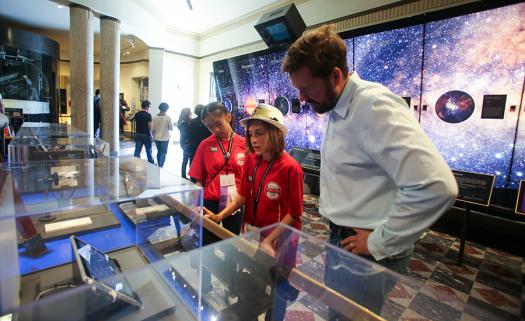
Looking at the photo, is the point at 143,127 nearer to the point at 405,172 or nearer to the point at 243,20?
the point at 243,20

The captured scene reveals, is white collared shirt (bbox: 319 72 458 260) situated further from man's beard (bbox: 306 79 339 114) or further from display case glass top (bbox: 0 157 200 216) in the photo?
display case glass top (bbox: 0 157 200 216)

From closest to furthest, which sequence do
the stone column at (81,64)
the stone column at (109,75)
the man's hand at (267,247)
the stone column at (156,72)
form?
the man's hand at (267,247)
the stone column at (81,64)
the stone column at (109,75)
the stone column at (156,72)

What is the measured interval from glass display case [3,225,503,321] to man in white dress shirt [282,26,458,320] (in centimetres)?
4

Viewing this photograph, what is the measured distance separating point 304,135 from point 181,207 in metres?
4.67

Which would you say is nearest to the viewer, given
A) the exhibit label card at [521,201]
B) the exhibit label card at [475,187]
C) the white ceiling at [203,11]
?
the exhibit label card at [475,187]

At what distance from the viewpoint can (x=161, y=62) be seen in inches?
353

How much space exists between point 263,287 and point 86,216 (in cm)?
90

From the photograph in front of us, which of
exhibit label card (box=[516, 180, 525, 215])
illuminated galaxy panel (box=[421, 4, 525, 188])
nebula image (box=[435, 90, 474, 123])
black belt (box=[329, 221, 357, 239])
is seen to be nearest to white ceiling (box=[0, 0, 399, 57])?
illuminated galaxy panel (box=[421, 4, 525, 188])

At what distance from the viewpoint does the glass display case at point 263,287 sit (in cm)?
76

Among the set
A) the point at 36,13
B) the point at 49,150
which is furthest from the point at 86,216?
the point at 36,13

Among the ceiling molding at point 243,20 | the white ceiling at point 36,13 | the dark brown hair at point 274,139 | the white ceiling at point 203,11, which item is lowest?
the dark brown hair at point 274,139

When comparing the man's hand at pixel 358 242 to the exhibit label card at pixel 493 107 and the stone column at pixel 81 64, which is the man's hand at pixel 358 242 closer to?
the exhibit label card at pixel 493 107

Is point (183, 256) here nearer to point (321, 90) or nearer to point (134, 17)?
point (321, 90)

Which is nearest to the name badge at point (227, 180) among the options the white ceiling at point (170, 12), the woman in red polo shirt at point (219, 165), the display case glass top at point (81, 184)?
the woman in red polo shirt at point (219, 165)
